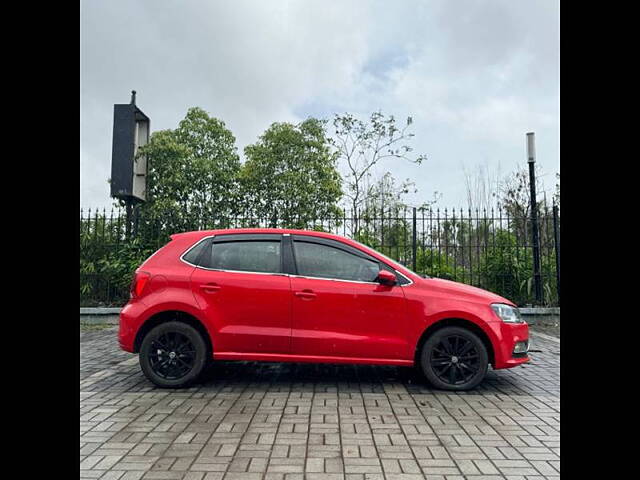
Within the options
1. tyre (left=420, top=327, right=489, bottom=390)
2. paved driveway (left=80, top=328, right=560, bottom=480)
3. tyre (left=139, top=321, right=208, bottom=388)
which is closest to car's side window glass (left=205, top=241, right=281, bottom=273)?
tyre (left=139, top=321, right=208, bottom=388)

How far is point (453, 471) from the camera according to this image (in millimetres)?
2906

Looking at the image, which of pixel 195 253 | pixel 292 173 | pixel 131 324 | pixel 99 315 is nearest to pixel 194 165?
pixel 292 173

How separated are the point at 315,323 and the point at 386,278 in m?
0.88

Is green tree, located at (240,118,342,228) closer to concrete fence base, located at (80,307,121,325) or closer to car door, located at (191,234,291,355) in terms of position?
concrete fence base, located at (80,307,121,325)

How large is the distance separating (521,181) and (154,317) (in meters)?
13.6

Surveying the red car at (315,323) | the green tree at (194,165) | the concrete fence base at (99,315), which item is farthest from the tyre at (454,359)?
the green tree at (194,165)

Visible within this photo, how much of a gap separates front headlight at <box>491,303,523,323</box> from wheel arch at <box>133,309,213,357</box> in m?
3.08

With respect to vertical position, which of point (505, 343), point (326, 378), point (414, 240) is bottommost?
point (326, 378)

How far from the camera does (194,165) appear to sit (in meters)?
19.4

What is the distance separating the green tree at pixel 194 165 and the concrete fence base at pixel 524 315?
7363 mm

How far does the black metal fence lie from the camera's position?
1015cm

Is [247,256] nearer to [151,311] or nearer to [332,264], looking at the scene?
[332,264]
